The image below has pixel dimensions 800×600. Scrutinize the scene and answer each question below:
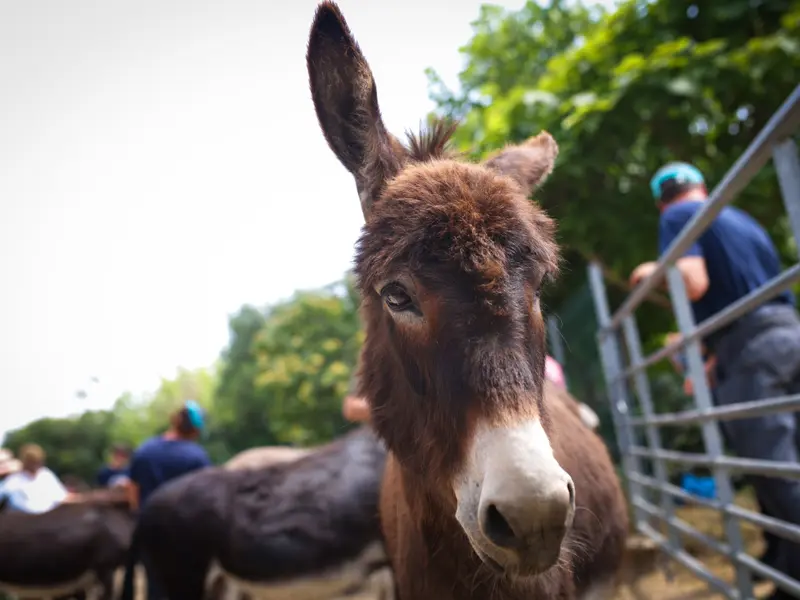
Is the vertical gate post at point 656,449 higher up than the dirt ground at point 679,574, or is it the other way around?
the vertical gate post at point 656,449

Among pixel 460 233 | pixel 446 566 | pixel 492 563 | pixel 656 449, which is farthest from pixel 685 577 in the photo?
pixel 460 233

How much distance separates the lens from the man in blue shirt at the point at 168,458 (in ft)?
20.3

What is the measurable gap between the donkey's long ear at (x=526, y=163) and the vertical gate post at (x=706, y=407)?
155 centimetres

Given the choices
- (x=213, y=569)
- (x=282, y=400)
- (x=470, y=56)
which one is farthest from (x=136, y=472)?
(x=282, y=400)

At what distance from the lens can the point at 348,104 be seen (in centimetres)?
229

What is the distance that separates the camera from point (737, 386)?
322cm

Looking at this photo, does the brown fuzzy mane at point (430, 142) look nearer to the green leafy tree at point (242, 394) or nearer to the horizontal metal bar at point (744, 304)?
the horizontal metal bar at point (744, 304)

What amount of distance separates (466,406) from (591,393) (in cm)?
686

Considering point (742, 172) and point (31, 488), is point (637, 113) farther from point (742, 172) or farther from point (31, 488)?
point (31, 488)

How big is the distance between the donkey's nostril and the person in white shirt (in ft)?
20.6

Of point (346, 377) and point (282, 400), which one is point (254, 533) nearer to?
point (346, 377)

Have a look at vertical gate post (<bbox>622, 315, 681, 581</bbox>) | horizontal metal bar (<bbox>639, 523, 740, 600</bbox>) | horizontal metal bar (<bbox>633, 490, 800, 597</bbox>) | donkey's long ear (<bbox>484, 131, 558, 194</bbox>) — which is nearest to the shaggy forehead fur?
donkey's long ear (<bbox>484, 131, 558, 194</bbox>)

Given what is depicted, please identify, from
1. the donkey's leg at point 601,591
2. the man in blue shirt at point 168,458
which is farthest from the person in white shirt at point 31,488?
the donkey's leg at point 601,591

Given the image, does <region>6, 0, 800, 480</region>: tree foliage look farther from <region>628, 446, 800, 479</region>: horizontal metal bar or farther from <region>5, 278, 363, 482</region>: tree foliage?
<region>5, 278, 363, 482</region>: tree foliage
